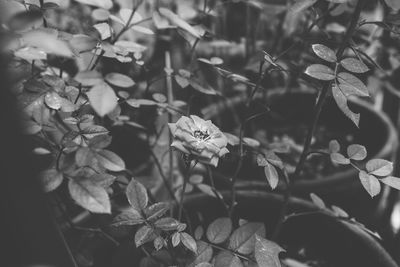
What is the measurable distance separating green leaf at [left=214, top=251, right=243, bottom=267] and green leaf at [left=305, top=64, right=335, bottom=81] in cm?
28

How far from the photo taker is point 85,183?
0.45 m

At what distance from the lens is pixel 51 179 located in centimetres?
47

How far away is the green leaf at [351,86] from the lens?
0.53 metres

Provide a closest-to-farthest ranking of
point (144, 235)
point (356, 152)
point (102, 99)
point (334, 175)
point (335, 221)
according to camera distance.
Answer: point (102, 99)
point (144, 235)
point (356, 152)
point (335, 221)
point (334, 175)

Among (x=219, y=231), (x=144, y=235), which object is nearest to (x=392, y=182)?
(x=219, y=231)

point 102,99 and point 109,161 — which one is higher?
point 102,99

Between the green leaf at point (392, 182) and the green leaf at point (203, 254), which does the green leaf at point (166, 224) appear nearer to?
the green leaf at point (203, 254)

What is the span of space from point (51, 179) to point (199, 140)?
19 cm

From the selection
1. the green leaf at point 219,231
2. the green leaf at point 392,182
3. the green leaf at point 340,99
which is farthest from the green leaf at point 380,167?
the green leaf at point 219,231

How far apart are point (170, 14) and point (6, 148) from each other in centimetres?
34

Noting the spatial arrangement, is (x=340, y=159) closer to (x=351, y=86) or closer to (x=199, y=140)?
(x=351, y=86)

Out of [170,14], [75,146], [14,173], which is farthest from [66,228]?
[14,173]

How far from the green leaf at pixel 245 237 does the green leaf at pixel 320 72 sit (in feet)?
0.80

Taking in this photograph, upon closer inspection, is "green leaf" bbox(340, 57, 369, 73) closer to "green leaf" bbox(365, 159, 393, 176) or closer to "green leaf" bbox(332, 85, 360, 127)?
"green leaf" bbox(332, 85, 360, 127)
